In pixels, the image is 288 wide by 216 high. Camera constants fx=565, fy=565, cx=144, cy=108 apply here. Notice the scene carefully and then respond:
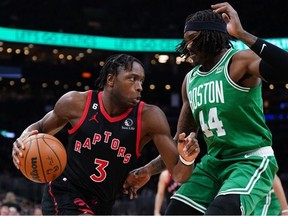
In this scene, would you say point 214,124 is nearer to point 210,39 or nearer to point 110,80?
point 210,39

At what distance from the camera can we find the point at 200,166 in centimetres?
422

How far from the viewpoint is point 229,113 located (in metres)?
3.94

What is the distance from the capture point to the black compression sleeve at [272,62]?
358cm

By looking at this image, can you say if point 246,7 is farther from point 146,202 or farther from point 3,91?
point 146,202

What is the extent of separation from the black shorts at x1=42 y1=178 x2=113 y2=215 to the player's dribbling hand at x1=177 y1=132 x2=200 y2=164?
2.85ft

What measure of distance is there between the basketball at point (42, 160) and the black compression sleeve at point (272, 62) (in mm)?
1563

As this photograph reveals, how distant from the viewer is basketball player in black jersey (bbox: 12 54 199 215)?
14.0 feet

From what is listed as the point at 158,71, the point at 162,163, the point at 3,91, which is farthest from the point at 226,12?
the point at 3,91

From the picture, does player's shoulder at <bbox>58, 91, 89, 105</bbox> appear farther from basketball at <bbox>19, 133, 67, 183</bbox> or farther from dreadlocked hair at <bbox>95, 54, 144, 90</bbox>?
basketball at <bbox>19, 133, 67, 183</bbox>

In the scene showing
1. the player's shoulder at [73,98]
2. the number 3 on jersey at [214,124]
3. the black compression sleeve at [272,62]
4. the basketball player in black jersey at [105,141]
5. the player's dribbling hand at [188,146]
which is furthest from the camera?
the player's shoulder at [73,98]

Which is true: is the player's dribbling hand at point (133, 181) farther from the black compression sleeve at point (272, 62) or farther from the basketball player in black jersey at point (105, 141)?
the black compression sleeve at point (272, 62)

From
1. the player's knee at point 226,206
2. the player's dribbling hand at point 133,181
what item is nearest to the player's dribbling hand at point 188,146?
the player's knee at point 226,206

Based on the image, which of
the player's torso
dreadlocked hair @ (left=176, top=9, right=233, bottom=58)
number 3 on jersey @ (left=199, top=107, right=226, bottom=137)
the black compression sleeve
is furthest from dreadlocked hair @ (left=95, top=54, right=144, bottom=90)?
the black compression sleeve

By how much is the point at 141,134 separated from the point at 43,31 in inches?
764
